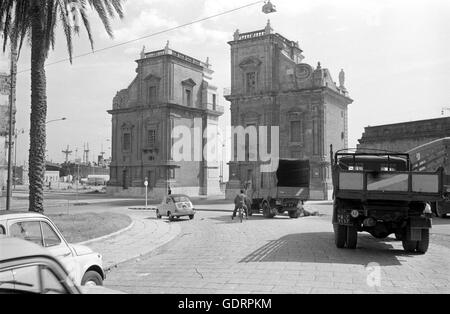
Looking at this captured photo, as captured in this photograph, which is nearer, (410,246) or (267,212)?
(410,246)

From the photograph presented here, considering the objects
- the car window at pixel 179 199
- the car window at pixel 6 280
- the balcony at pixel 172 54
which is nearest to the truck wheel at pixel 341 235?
the car window at pixel 6 280

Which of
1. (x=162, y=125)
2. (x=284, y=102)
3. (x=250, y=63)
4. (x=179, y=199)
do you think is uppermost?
(x=250, y=63)

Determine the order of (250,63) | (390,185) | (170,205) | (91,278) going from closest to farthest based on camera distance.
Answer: (91,278) → (390,185) → (170,205) → (250,63)

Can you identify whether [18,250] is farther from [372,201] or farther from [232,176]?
[232,176]

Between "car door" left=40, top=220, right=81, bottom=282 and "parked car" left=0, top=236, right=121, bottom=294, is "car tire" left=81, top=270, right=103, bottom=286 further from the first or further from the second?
"parked car" left=0, top=236, right=121, bottom=294

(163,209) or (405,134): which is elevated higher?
(405,134)

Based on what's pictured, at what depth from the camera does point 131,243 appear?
Answer: 14.3 metres

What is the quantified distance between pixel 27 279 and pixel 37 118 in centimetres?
1474

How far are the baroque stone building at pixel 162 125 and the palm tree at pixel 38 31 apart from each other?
3747cm

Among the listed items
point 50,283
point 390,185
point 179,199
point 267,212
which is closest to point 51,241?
point 50,283

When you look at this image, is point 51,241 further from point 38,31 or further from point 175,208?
point 175,208

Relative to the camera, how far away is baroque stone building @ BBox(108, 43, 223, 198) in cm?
5572

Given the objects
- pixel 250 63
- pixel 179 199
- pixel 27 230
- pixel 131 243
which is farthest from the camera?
pixel 250 63
